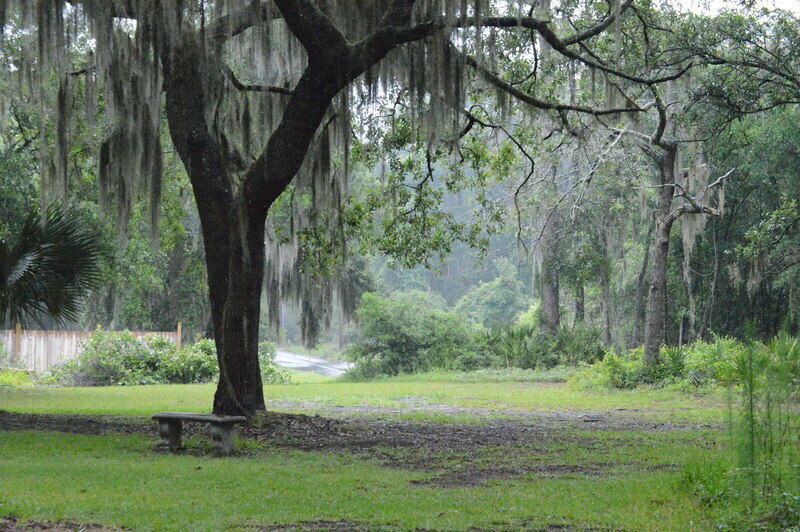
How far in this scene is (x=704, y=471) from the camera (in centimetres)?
616

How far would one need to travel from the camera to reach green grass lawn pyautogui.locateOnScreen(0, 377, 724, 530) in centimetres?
536

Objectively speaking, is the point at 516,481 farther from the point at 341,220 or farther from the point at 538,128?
the point at 538,128

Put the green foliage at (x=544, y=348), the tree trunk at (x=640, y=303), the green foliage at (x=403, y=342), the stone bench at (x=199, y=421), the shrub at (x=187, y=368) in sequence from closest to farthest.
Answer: the stone bench at (x=199, y=421) → the shrub at (x=187, y=368) → the green foliage at (x=544, y=348) → the green foliage at (x=403, y=342) → the tree trunk at (x=640, y=303)

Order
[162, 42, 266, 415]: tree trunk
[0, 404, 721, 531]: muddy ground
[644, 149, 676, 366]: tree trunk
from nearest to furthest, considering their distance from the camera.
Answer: [0, 404, 721, 531]: muddy ground
[162, 42, 266, 415]: tree trunk
[644, 149, 676, 366]: tree trunk

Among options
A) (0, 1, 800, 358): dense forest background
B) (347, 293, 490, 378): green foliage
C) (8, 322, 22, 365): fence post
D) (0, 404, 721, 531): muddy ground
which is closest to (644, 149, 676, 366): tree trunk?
(0, 1, 800, 358): dense forest background

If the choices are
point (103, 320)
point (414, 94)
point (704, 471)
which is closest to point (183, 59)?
point (414, 94)

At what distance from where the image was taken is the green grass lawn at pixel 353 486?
5363 millimetres

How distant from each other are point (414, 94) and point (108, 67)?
3777mm

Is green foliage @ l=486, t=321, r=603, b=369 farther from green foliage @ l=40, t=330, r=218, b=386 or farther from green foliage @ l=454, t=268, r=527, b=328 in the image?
green foliage @ l=454, t=268, r=527, b=328

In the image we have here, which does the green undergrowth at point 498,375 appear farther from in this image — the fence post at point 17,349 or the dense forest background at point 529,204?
the fence post at point 17,349

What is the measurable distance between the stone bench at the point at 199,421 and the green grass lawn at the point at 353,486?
0.19 metres

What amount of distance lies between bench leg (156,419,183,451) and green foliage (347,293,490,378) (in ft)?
61.5

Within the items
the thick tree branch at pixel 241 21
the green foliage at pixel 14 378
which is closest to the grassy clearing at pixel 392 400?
the green foliage at pixel 14 378

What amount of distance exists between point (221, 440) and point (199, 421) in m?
0.30
